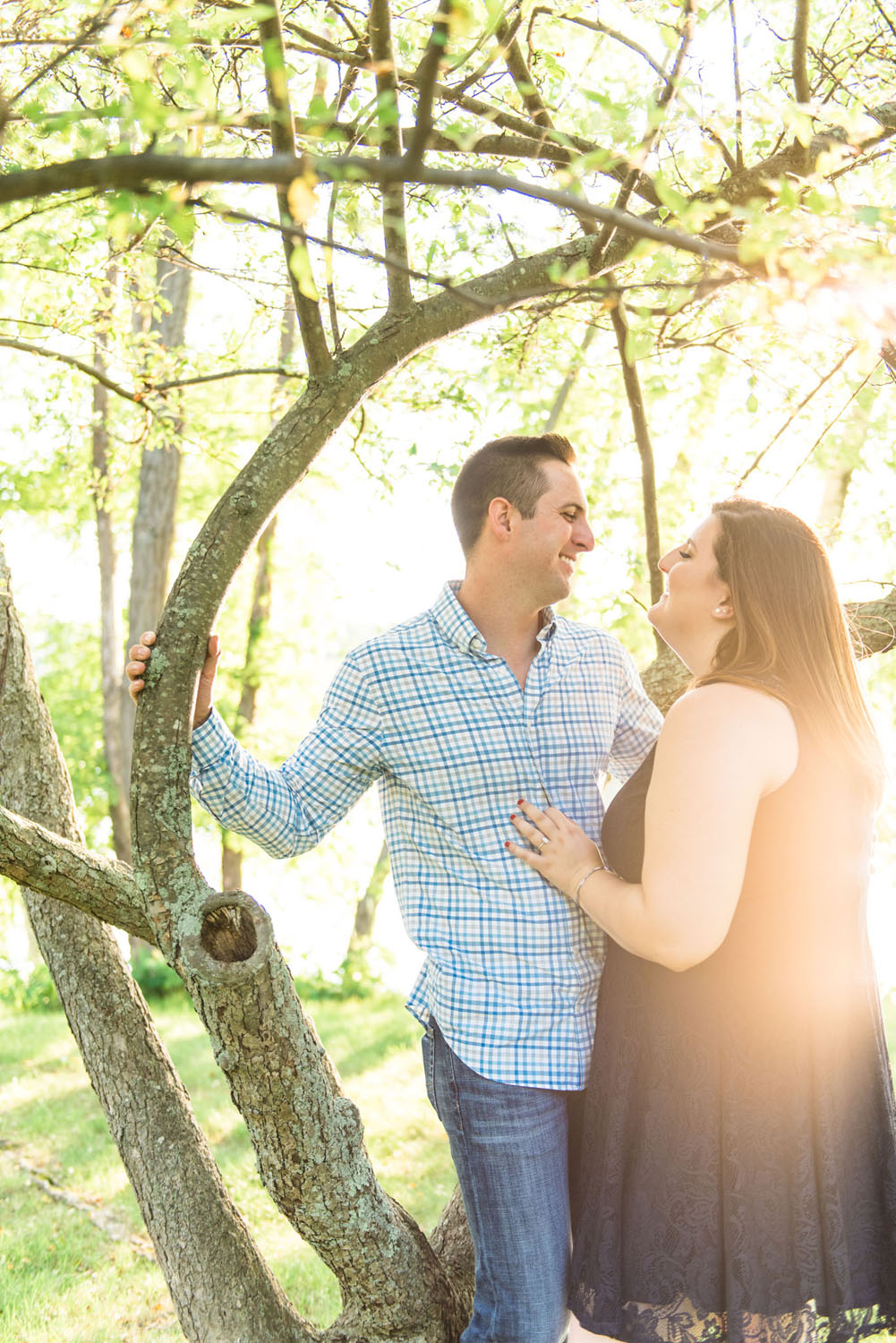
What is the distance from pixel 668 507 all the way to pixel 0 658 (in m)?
3.85

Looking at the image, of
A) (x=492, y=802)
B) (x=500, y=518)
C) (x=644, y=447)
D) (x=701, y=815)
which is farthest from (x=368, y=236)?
(x=701, y=815)

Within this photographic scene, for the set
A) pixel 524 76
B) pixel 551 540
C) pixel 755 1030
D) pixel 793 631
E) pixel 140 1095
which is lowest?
pixel 140 1095

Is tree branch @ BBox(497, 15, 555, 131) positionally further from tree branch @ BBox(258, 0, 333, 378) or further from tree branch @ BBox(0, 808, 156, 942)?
tree branch @ BBox(0, 808, 156, 942)

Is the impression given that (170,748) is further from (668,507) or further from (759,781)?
(668,507)

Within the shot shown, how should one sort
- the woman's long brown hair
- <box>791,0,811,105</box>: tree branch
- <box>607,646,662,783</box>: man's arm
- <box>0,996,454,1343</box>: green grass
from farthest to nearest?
<box>0,996,454,1343</box>: green grass < <box>607,646,662,783</box>: man's arm < <box>791,0,811,105</box>: tree branch < the woman's long brown hair

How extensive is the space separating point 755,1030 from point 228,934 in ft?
3.51

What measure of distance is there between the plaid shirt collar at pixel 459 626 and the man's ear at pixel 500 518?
6.9 inches

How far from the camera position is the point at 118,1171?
5691 mm

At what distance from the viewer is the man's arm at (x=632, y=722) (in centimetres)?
280

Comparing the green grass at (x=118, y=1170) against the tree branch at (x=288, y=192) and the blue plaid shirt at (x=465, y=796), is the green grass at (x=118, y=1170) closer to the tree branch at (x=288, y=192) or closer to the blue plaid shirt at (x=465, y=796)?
the blue plaid shirt at (x=465, y=796)

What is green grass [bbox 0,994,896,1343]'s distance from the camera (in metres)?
4.16

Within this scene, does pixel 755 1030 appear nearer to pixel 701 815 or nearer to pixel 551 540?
pixel 701 815

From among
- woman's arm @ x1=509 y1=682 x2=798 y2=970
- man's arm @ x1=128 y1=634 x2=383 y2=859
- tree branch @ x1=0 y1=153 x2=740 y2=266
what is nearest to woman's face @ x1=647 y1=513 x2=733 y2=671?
woman's arm @ x1=509 y1=682 x2=798 y2=970

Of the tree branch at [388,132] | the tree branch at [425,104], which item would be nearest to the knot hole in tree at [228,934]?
the tree branch at [388,132]
